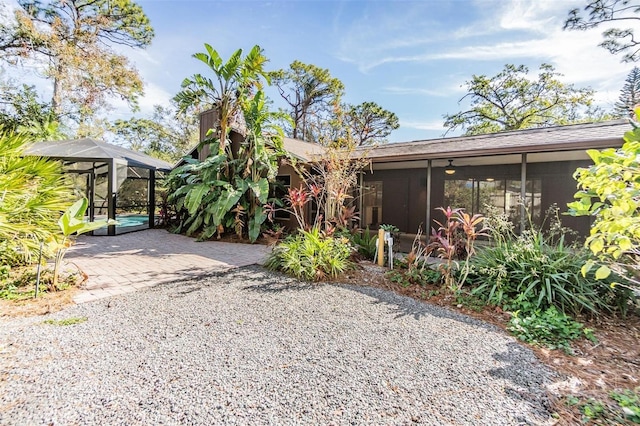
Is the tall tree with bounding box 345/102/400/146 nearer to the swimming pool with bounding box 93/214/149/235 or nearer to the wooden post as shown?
the swimming pool with bounding box 93/214/149/235

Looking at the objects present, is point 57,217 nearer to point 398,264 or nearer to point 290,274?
point 290,274

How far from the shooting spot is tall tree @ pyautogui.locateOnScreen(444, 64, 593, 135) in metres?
17.0

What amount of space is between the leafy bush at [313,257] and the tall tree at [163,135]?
836 inches

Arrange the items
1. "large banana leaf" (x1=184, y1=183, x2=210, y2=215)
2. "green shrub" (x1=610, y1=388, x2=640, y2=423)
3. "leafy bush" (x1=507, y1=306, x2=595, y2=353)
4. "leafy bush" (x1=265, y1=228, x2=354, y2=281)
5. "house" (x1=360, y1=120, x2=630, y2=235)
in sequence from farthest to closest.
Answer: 1. "large banana leaf" (x1=184, y1=183, x2=210, y2=215)
2. "house" (x1=360, y1=120, x2=630, y2=235)
3. "leafy bush" (x1=265, y1=228, x2=354, y2=281)
4. "leafy bush" (x1=507, y1=306, x2=595, y2=353)
5. "green shrub" (x1=610, y1=388, x2=640, y2=423)

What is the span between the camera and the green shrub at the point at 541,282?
3.65 metres

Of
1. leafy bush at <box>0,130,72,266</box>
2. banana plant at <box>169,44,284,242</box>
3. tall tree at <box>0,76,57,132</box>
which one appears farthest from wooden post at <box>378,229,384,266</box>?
tall tree at <box>0,76,57,132</box>

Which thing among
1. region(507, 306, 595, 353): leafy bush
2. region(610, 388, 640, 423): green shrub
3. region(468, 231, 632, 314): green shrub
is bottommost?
region(610, 388, 640, 423): green shrub

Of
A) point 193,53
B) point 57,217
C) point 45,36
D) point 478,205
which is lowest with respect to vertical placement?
point 57,217

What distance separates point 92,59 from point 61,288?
15149mm

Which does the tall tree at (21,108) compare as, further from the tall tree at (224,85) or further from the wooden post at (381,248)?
the wooden post at (381,248)

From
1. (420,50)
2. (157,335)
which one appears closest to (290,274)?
(157,335)

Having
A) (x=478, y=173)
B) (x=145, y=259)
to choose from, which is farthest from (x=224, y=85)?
(x=478, y=173)

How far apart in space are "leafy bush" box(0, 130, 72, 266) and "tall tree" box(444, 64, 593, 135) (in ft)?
72.0

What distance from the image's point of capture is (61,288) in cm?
432
